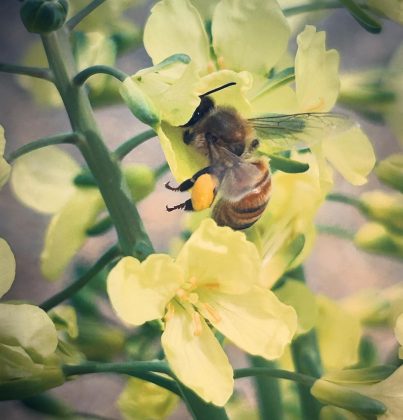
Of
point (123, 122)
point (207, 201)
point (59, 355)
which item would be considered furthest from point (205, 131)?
point (123, 122)

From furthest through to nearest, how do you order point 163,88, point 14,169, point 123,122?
point 123,122 → point 14,169 → point 163,88

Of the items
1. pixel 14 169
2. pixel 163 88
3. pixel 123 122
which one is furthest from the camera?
pixel 123 122

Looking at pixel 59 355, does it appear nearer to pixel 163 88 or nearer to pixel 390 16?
pixel 163 88

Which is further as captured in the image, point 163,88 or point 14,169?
point 14,169

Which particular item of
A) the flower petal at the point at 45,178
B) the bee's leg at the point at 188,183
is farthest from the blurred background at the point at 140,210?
the bee's leg at the point at 188,183

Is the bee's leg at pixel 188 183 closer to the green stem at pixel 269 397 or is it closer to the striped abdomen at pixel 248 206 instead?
the striped abdomen at pixel 248 206

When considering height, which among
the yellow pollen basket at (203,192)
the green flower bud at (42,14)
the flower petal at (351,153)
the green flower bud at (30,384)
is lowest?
the green flower bud at (30,384)
